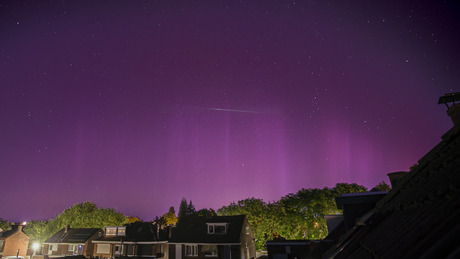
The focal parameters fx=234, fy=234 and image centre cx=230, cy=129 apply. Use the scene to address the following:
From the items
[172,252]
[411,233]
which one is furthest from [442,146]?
[172,252]

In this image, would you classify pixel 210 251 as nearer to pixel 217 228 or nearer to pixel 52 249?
pixel 217 228

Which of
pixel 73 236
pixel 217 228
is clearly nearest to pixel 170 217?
pixel 73 236

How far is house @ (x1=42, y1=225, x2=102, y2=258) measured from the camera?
55.8m

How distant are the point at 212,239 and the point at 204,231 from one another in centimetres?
→ 283

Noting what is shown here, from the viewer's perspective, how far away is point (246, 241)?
144ft

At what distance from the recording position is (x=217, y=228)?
43.2 metres

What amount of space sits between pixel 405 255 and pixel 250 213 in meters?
59.9

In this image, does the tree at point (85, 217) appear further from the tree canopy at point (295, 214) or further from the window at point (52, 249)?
the tree canopy at point (295, 214)

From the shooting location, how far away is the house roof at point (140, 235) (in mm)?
47006

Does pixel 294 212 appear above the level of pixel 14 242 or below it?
above

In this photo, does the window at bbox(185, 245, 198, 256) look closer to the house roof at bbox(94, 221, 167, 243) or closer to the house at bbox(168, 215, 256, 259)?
the house at bbox(168, 215, 256, 259)

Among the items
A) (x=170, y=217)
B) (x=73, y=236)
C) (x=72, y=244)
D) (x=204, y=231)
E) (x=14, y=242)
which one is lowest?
(x=72, y=244)

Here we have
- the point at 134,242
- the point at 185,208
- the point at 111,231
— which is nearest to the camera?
the point at 134,242

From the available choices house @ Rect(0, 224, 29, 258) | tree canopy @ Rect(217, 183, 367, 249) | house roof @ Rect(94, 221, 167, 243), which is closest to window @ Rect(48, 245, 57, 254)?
house @ Rect(0, 224, 29, 258)
